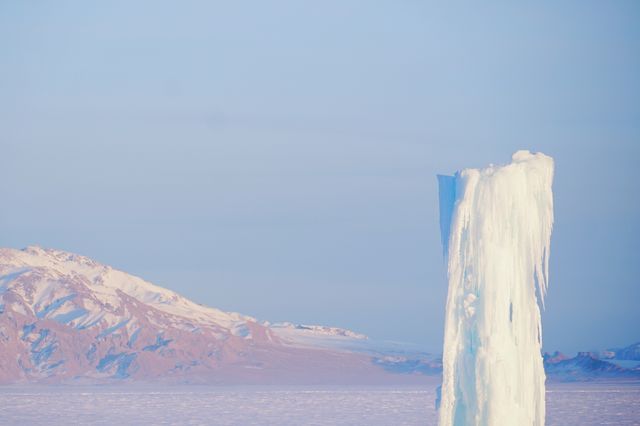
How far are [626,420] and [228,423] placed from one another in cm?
2076

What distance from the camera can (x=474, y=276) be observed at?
2703 cm

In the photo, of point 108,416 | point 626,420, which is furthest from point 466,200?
point 108,416

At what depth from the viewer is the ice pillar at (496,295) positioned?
26828mm

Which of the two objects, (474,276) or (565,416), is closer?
(474,276)

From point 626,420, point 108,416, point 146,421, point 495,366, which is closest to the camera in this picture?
point 495,366

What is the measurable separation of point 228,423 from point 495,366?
4171cm

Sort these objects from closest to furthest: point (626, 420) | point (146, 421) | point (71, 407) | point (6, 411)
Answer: point (626, 420), point (146, 421), point (6, 411), point (71, 407)

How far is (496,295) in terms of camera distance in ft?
88.1

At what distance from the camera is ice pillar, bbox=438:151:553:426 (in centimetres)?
2683

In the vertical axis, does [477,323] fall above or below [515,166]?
below

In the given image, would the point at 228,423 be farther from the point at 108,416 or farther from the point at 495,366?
the point at 495,366

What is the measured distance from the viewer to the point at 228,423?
66.8 m

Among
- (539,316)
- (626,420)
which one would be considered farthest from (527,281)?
(626,420)

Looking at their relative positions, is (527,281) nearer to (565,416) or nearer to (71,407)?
(565,416)
